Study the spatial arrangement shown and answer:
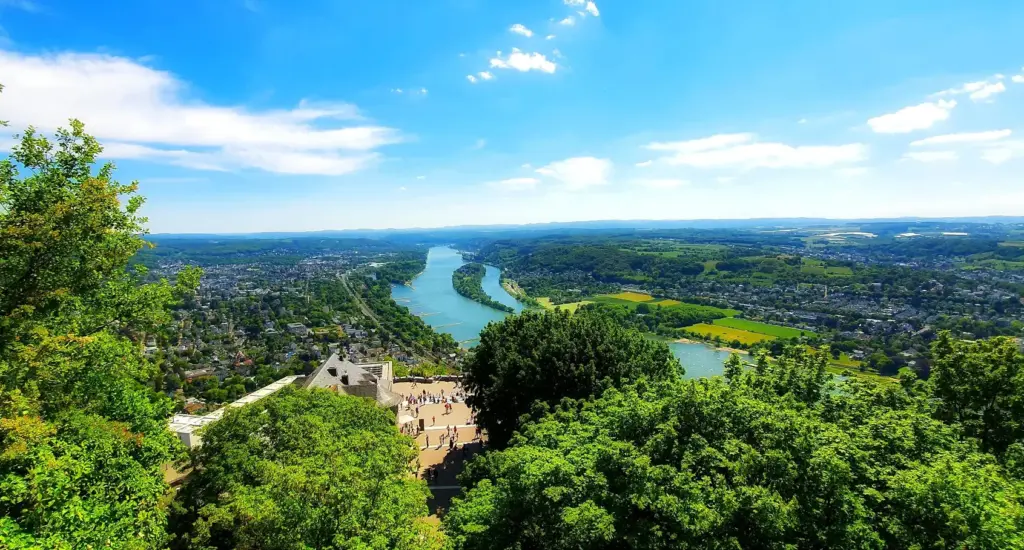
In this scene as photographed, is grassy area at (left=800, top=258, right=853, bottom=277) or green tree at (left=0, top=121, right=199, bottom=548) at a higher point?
green tree at (left=0, top=121, right=199, bottom=548)

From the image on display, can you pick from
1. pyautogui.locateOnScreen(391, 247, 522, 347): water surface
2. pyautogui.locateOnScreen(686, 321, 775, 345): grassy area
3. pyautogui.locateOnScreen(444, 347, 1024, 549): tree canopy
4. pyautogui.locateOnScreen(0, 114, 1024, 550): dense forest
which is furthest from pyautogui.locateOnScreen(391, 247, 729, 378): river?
pyautogui.locateOnScreen(444, 347, 1024, 549): tree canopy

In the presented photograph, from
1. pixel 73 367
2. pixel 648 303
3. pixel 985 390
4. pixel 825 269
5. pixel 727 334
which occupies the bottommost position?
pixel 727 334

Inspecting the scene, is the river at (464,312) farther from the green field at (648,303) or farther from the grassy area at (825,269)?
the grassy area at (825,269)

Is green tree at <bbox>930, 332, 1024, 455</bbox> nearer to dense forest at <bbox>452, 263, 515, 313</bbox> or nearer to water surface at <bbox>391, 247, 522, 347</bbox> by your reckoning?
water surface at <bbox>391, 247, 522, 347</bbox>

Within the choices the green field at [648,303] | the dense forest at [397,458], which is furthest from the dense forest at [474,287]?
the dense forest at [397,458]

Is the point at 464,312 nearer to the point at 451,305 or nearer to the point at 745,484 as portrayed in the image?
the point at 451,305

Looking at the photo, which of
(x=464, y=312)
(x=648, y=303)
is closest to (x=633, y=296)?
(x=648, y=303)

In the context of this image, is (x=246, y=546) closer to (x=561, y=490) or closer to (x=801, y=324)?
(x=561, y=490)

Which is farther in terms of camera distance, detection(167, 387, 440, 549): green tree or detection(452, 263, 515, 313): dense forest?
detection(452, 263, 515, 313): dense forest
